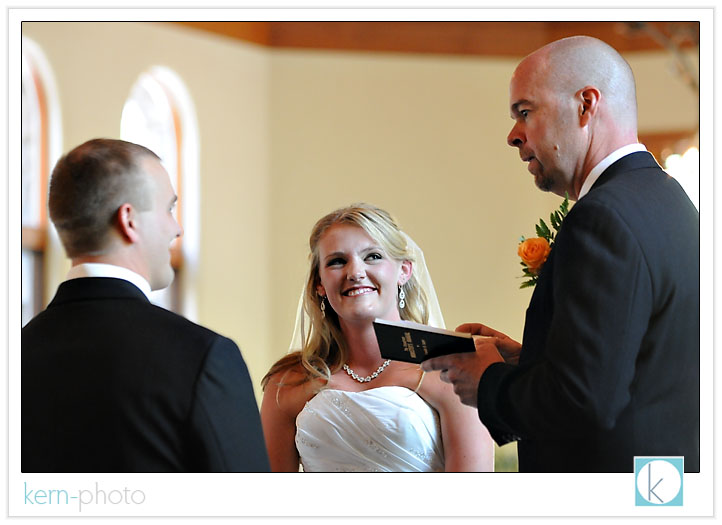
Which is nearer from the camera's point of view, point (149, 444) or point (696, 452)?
point (149, 444)

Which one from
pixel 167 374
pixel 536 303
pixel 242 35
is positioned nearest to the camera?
pixel 167 374

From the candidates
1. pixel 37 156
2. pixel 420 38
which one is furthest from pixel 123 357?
pixel 420 38

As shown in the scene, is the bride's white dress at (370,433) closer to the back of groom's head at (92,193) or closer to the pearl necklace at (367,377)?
the pearl necklace at (367,377)

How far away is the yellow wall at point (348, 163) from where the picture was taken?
9914 mm

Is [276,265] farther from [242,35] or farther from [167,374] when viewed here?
[167,374]

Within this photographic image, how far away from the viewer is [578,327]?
2283mm

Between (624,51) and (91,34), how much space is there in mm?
5342

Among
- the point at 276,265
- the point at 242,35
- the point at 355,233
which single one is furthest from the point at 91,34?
the point at 355,233

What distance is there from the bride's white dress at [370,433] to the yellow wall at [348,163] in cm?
624

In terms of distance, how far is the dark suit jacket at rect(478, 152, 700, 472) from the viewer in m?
2.28
